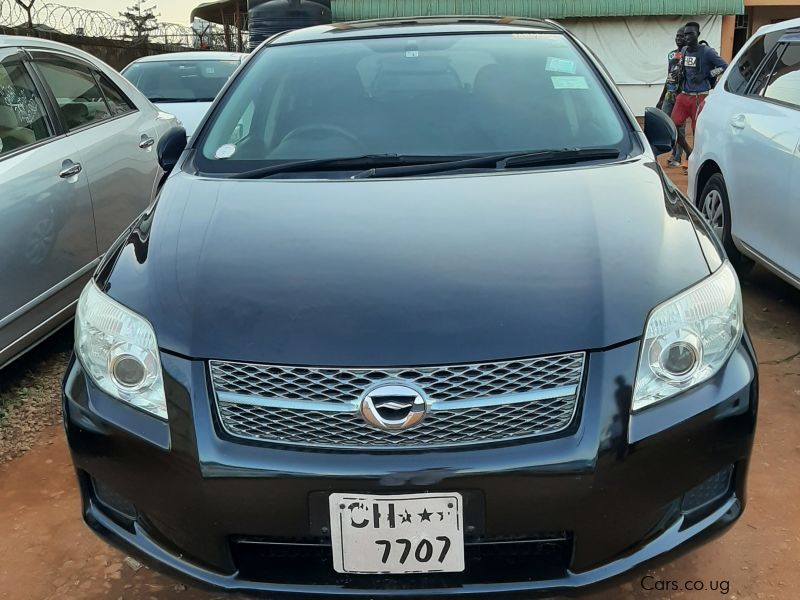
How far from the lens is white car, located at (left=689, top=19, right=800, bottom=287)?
3686mm

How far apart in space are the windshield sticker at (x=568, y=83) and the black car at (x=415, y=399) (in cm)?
87

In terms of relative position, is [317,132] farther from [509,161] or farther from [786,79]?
[786,79]

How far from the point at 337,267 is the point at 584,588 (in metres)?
0.90

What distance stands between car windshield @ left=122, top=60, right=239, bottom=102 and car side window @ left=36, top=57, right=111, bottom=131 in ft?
11.7

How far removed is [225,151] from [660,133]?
156 cm

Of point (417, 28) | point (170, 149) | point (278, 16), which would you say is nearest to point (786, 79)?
point (417, 28)

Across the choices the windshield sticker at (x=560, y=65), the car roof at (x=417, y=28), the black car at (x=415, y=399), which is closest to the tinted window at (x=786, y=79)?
the car roof at (x=417, y=28)

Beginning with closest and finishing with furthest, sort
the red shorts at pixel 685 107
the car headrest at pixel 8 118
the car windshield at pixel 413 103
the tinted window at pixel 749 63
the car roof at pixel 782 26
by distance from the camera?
the car windshield at pixel 413 103
the car headrest at pixel 8 118
the car roof at pixel 782 26
the tinted window at pixel 749 63
the red shorts at pixel 685 107

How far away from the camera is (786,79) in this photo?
4.05 metres

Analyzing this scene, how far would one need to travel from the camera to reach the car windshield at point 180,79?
26.0 feet

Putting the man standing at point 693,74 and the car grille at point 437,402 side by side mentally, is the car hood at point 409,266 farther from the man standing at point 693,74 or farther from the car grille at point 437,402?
the man standing at point 693,74

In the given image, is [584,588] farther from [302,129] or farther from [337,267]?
[302,129]

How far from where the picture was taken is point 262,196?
2344 millimetres

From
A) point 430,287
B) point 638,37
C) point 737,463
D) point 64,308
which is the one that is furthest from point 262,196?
point 638,37
